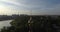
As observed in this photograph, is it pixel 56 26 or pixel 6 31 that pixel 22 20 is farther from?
pixel 56 26

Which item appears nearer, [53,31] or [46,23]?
[53,31]

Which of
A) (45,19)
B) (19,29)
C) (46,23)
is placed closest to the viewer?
(19,29)

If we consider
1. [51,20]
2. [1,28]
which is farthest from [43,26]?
[1,28]

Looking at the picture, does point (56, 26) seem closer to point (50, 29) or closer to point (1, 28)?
point (50, 29)

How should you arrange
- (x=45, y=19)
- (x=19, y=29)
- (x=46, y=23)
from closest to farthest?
(x=19, y=29) < (x=46, y=23) < (x=45, y=19)

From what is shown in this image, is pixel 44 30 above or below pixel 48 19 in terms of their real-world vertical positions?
below

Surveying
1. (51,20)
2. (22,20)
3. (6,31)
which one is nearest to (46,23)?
(51,20)

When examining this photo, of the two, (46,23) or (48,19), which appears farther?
(48,19)

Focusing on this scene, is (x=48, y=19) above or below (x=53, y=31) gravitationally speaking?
above

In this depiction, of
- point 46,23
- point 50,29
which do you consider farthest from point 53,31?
point 46,23
